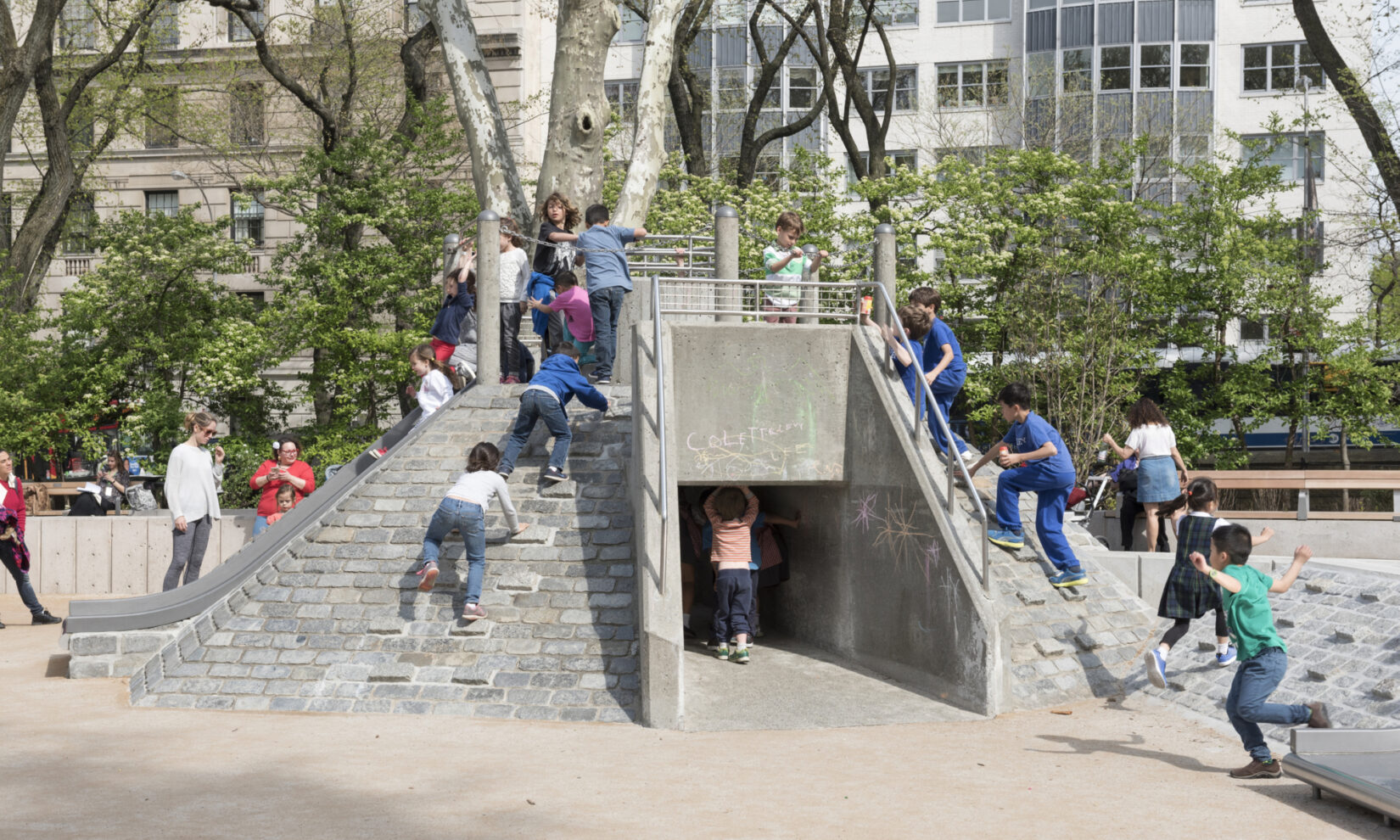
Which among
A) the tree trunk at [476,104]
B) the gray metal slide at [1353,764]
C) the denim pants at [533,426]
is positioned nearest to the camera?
the gray metal slide at [1353,764]

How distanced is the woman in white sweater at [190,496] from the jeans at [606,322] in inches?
156

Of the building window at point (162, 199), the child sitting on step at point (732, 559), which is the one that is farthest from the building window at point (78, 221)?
the child sitting on step at point (732, 559)

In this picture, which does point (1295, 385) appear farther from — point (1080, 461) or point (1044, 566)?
point (1044, 566)

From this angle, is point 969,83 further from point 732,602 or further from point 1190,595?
point 1190,595

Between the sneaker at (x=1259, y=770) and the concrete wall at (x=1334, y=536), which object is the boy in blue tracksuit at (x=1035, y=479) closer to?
the concrete wall at (x=1334, y=536)

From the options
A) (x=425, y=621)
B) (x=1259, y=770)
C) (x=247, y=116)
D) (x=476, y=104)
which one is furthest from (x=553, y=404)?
(x=247, y=116)

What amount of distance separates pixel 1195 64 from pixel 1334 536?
30.6m

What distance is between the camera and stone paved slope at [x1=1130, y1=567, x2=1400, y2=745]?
824cm

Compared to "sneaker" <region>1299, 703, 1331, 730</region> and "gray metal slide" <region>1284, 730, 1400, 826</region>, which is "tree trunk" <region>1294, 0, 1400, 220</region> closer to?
"sneaker" <region>1299, 703, 1331, 730</region>

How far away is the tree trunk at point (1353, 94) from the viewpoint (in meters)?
18.6

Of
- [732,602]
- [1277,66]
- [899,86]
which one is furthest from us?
[899,86]

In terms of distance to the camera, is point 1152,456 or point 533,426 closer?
point 533,426

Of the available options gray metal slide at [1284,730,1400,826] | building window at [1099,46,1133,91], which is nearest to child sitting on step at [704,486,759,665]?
gray metal slide at [1284,730,1400,826]

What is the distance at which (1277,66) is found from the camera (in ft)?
126
